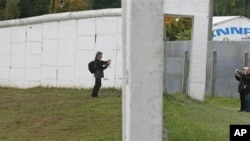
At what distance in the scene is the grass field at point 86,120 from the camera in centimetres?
1048

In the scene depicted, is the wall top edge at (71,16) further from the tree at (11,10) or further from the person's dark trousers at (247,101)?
the tree at (11,10)

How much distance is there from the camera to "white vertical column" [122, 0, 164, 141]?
5.79 m

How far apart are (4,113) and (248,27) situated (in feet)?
83.8

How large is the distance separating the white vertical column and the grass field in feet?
12.6

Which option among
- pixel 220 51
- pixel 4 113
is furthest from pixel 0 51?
pixel 4 113

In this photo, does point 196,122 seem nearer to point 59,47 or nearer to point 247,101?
point 247,101

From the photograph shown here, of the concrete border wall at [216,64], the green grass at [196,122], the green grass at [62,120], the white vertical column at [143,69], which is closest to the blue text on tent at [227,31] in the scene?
the concrete border wall at [216,64]

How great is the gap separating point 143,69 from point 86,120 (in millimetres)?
6239

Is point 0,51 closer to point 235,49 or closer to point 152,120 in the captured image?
point 235,49

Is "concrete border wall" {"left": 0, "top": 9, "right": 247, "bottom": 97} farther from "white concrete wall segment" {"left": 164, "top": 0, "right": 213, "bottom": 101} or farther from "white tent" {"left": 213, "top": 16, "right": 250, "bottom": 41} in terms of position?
"white tent" {"left": 213, "top": 16, "right": 250, "bottom": 41}

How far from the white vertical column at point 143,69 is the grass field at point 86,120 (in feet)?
12.6

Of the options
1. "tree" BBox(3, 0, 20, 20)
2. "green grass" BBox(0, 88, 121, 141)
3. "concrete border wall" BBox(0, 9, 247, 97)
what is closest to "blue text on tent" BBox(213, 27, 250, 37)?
"tree" BBox(3, 0, 20, 20)

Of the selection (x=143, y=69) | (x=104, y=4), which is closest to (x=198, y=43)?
(x=143, y=69)

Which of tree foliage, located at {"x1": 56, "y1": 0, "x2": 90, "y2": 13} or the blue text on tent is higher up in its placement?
tree foliage, located at {"x1": 56, "y1": 0, "x2": 90, "y2": 13}
